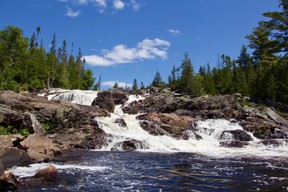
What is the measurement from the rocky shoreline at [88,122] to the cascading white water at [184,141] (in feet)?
2.38

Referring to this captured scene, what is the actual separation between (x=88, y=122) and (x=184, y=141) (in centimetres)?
1066

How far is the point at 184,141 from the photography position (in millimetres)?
32938

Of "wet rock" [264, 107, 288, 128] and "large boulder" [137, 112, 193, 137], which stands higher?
"wet rock" [264, 107, 288, 128]

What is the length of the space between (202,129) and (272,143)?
324 inches

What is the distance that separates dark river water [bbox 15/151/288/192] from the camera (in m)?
12.8

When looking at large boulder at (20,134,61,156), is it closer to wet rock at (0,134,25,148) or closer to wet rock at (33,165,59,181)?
wet rock at (0,134,25,148)

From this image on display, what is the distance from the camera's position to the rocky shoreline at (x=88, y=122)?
Result: 21.4 m

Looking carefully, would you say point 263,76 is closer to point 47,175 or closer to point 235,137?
point 235,137

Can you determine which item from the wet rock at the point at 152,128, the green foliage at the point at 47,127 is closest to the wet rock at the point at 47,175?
the green foliage at the point at 47,127

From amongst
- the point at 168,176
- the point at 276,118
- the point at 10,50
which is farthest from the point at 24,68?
the point at 168,176

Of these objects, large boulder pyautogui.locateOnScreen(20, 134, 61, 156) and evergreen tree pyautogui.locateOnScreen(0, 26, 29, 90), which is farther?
evergreen tree pyautogui.locateOnScreen(0, 26, 29, 90)

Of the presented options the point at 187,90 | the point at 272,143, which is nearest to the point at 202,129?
the point at 272,143

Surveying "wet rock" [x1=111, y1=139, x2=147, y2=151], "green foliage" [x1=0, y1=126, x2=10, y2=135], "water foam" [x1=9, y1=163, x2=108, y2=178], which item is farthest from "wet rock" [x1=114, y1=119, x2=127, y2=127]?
"water foam" [x1=9, y1=163, x2=108, y2=178]

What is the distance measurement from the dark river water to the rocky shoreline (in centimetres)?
319
